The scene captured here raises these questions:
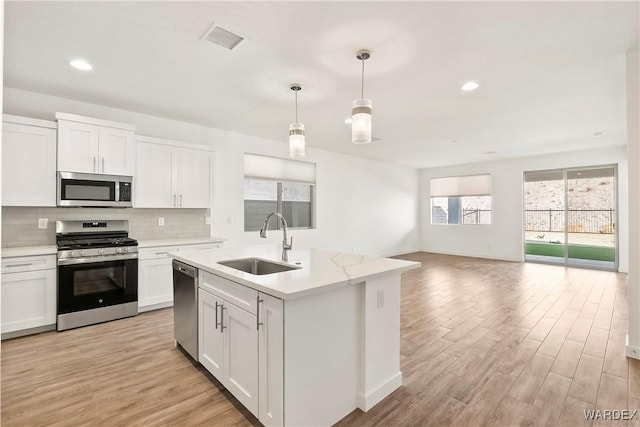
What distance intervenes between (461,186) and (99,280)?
8.12 meters

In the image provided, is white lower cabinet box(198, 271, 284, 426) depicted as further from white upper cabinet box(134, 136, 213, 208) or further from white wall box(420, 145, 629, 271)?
white wall box(420, 145, 629, 271)

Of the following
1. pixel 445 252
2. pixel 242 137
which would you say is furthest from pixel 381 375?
pixel 445 252

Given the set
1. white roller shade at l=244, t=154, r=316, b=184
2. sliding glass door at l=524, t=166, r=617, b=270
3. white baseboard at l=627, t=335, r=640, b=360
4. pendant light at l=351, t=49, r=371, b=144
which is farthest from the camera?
sliding glass door at l=524, t=166, r=617, b=270

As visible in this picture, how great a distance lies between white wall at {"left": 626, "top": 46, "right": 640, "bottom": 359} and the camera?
8.85 ft

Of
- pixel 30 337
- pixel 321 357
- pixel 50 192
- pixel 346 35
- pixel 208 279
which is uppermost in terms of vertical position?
pixel 346 35

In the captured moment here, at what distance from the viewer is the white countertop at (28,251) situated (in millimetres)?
3078

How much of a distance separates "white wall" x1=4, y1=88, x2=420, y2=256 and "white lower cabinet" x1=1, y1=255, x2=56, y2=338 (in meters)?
1.66

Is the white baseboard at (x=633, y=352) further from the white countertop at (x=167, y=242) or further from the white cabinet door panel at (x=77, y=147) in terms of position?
the white cabinet door panel at (x=77, y=147)

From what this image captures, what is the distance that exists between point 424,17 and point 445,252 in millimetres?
7634

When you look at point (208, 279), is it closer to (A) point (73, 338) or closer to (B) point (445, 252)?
(A) point (73, 338)

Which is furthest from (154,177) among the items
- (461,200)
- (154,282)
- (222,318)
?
(461,200)

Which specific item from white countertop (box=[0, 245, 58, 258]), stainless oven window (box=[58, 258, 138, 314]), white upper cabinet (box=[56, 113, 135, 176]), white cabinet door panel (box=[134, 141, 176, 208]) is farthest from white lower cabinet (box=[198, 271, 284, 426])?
white upper cabinet (box=[56, 113, 135, 176])

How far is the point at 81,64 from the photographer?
293 centimetres

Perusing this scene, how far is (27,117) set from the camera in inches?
137
